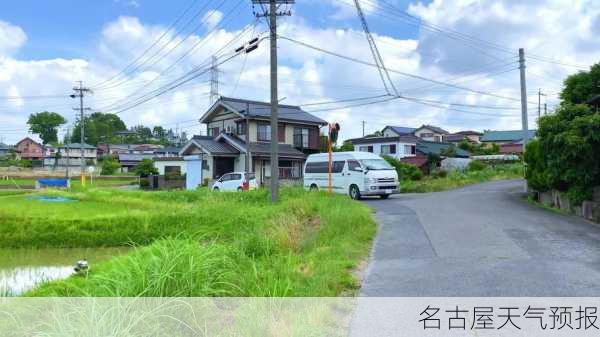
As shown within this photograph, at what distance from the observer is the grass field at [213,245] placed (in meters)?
4.52

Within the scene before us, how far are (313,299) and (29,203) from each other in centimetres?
1846

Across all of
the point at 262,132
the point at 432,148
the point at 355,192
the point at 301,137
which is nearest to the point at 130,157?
the point at 262,132

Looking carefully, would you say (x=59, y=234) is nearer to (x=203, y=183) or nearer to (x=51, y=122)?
(x=203, y=183)

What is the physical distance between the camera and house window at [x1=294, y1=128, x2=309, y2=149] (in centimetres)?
3512

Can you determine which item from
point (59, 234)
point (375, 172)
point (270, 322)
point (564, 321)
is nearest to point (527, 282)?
point (564, 321)

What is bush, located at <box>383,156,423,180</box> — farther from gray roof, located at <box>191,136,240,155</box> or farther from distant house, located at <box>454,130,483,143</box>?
distant house, located at <box>454,130,483,143</box>

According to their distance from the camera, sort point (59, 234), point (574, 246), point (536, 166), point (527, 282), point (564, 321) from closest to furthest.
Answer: point (564, 321), point (527, 282), point (574, 246), point (59, 234), point (536, 166)

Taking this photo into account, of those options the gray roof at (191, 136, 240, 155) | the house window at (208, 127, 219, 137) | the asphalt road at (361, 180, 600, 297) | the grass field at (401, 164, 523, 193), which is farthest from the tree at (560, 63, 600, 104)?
the house window at (208, 127, 219, 137)

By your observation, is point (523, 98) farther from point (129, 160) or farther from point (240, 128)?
point (129, 160)

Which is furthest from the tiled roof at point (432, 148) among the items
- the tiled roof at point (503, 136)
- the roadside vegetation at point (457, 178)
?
the tiled roof at point (503, 136)

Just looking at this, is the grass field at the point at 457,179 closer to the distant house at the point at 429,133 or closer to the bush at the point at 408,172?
the bush at the point at 408,172

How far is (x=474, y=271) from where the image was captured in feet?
20.0

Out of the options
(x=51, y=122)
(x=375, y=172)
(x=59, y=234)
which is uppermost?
(x=51, y=122)

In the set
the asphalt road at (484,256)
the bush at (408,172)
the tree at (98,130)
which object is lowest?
the asphalt road at (484,256)
